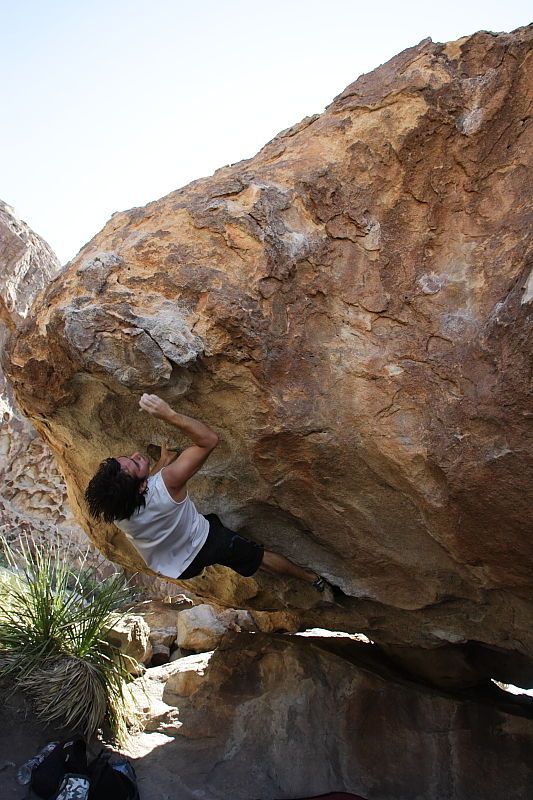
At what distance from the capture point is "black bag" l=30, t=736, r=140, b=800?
365 cm

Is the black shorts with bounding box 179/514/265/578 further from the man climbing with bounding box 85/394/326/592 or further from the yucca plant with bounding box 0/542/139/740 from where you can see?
the yucca plant with bounding box 0/542/139/740

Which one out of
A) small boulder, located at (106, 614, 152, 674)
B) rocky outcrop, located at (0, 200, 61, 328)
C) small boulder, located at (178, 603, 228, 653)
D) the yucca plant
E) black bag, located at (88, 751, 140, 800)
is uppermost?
rocky outcrop, located at (0, 200, 61, 328)

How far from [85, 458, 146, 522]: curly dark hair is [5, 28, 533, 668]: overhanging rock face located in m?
0.41

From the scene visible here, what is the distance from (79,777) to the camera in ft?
12.2

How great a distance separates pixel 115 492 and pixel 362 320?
4.86ft

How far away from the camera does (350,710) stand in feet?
14.5

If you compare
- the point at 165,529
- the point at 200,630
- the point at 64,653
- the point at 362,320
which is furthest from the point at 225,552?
the point at 200,630

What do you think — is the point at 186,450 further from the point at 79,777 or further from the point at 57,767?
the point at 57,767

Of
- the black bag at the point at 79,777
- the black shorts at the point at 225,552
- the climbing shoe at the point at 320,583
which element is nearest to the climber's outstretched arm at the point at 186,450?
the black shorts at the point at 225,552

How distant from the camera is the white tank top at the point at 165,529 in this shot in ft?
11.3

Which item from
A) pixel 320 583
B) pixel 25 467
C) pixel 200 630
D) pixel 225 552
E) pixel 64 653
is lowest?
pixel 200 630

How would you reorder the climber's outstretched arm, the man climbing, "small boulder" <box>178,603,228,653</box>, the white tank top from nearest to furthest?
the climber's outstretched arm < the man climbing < the white tank top < "small boulder" <box>178,603,228,653</box>

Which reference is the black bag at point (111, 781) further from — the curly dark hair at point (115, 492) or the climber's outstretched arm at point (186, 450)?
the climber's outstretched arm at point (186, 450)

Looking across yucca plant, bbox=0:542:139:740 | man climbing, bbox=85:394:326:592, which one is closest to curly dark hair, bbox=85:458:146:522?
man climbing, bbox=85:394:326:592
